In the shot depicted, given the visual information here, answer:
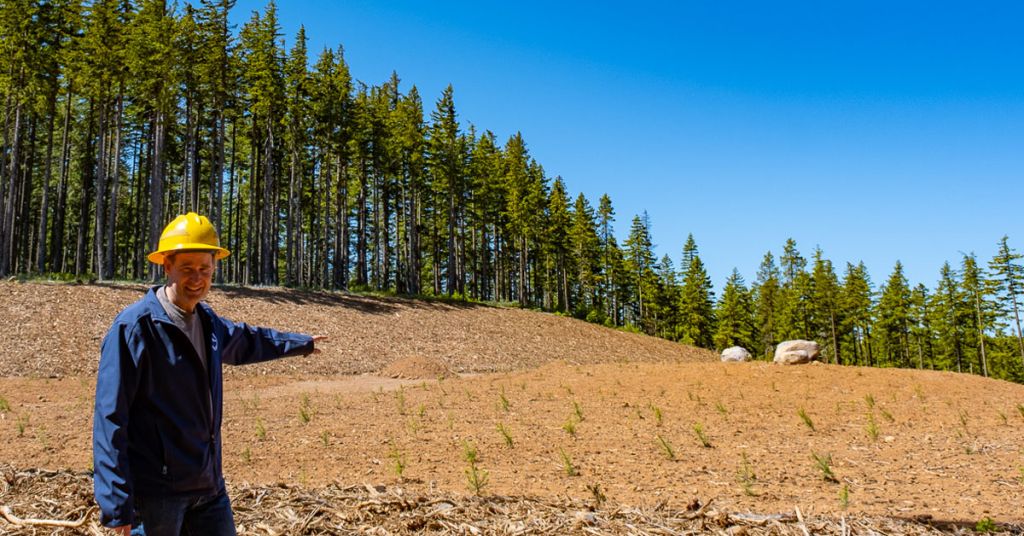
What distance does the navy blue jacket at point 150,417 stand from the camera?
228 cm

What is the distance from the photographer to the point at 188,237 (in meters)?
2.66

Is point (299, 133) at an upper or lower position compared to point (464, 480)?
upper

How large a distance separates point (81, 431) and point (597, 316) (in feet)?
121

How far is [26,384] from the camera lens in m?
13.8

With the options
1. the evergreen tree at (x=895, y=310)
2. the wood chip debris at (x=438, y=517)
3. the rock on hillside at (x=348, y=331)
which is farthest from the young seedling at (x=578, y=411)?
the evergreen tree at (x=895, y=310)

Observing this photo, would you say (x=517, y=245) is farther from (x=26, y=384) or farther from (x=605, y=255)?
(x=26, y=384)

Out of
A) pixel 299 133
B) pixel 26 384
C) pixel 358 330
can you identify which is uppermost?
pixel 299 133

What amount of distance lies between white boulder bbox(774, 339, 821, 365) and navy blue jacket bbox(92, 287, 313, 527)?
15.3 metres

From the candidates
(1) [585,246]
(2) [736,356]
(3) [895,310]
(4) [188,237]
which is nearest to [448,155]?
(1) [585,246]

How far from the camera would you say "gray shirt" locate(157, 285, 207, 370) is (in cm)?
258

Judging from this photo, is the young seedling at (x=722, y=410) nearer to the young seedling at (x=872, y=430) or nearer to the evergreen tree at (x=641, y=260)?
the young seedling at (x=872, y=430)

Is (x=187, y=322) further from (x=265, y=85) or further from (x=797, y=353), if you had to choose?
(x=265, y=85)

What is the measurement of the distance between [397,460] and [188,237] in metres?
4.99

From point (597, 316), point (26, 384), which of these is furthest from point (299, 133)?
point (597, 316)
